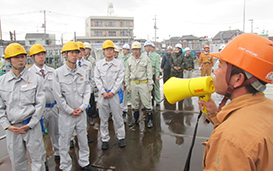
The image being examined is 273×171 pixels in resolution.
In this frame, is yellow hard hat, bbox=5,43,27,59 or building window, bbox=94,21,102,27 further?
building window, bbox=94,21,102,27

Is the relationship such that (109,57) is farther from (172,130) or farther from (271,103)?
(271,103)

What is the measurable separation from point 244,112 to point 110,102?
3060 millimetres

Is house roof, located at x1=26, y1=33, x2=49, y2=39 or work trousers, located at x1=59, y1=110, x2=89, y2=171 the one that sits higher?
house roof, located at x1=26, y1=33, x2=49, y2=39

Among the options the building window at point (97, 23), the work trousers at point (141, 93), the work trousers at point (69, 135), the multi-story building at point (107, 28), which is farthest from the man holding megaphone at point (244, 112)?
the building window at point (97, 23)

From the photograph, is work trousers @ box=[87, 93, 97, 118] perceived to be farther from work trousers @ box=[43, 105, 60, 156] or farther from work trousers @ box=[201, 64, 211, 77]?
work trousers @ box=[201, 64, 211, 77]

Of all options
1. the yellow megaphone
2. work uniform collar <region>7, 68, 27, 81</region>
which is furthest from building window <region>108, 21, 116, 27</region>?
the yellow megaphone

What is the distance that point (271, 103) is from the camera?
115 centimetres

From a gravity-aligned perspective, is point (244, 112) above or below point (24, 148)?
above

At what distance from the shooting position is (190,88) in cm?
195

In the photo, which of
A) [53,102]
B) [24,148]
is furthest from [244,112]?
[53,102]

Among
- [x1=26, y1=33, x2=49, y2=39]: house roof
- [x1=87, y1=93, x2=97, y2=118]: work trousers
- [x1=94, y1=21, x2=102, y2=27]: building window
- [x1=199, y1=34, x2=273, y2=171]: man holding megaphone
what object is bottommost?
[x1=87, y1=93, x2=97, y2=118]: work trousers

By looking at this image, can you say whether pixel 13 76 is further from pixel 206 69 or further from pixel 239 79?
pixel 206 69

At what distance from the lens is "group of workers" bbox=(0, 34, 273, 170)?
969 millimetres

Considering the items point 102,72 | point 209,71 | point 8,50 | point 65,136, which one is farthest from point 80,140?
point 209,71
